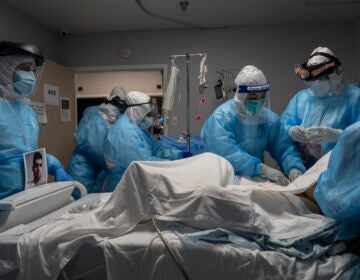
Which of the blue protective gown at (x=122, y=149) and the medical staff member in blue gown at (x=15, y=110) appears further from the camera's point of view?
the blue protective gown at (x=122, y=149)

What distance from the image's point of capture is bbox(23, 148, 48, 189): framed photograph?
169 centimetres

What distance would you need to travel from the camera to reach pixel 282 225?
1235mm

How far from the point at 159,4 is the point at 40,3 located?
1.13 metres

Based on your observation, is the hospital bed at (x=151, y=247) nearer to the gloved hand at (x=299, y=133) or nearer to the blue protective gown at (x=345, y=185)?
the blue protective gown at (x=345, y=185)

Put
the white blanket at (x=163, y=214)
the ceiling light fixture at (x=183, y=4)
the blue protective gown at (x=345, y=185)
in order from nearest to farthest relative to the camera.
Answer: the blue protective gown at (x=345, y=185), the white blanket at (x=163, y=214), the ceiling light fixture at (x=183, y=4)

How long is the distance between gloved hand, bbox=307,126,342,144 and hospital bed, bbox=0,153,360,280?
77 centimetres

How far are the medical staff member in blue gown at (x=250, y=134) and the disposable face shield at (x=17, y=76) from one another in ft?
4.09

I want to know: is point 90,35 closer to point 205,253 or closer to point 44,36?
point 44,36

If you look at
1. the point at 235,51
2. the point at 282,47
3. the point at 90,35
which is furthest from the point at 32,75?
the point at 282,47

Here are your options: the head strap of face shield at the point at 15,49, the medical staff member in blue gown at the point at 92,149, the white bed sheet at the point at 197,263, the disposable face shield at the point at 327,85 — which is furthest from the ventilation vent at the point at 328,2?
the white bed sheet at the point at 197,263

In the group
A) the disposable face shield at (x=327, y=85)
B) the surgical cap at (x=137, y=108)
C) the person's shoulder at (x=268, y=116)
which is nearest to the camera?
the disposable face shield at (x=327, y=85)

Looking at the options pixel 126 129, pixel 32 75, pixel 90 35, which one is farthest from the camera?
pixel 90 35

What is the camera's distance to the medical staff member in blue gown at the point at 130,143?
7.89ft

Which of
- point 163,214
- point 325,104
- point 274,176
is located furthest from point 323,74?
point 163,214
